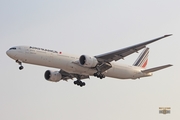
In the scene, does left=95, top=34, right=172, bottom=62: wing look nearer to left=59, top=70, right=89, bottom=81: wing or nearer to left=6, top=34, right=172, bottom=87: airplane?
left=6, top=34, right=172, bottom=87: airplane

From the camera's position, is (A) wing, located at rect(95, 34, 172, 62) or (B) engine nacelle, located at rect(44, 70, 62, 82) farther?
(B) engine nacelle, located at rect(44, 70, 62, 82)

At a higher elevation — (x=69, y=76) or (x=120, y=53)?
(x=120, y=53)

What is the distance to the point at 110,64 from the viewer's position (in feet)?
187

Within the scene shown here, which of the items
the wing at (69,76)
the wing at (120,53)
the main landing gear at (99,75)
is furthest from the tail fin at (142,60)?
the main landing gear at (99,75)

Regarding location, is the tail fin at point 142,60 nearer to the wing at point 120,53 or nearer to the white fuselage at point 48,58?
the wing at point 120,53

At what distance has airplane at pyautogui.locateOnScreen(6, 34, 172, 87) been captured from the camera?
2066 inches

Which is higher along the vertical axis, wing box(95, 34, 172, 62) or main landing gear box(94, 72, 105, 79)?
wing box(95, 34, 172, 62)

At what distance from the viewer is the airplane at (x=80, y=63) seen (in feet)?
172

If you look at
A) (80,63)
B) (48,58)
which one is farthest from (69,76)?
(48,58)

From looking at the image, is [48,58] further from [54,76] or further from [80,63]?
[54,76]

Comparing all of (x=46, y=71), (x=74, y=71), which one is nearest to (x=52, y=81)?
(x=46, y=71)

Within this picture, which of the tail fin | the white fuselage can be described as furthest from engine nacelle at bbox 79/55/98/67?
the tail fin

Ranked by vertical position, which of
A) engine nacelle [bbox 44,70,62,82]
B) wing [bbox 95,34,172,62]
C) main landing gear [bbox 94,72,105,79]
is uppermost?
Answer: wing [bbox 95,34,172,62]

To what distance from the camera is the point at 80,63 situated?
178 ft
